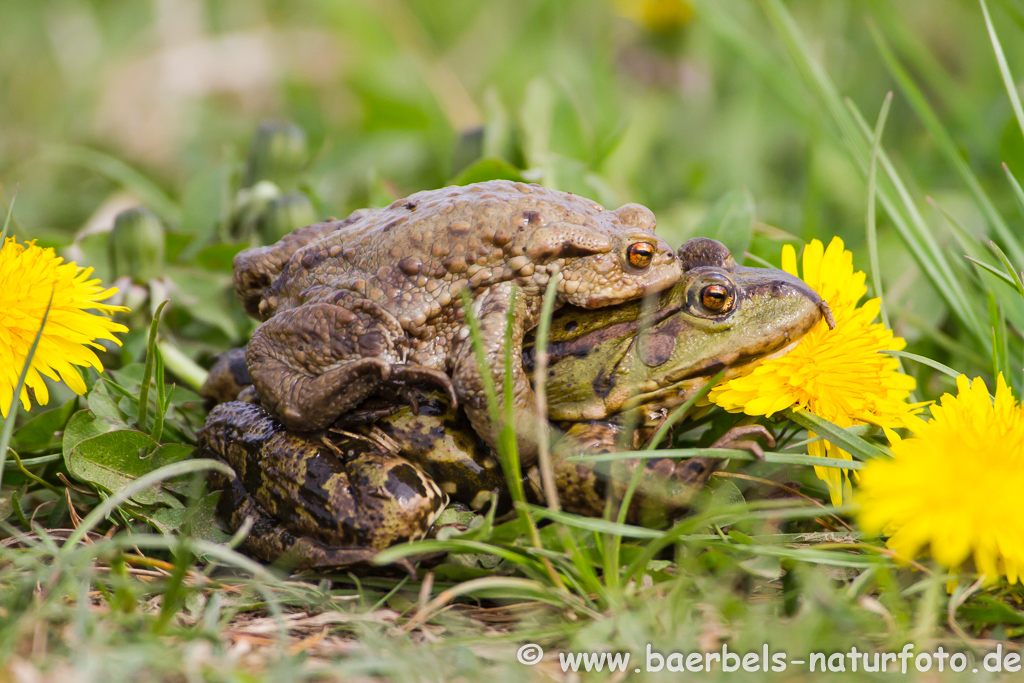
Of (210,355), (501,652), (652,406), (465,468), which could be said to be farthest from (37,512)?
(652,406)

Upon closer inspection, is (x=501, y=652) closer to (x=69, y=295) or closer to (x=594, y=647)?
(x=594, y=647)

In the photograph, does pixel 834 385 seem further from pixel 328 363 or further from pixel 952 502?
pixel 328 363

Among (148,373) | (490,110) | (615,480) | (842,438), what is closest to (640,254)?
(615,480)

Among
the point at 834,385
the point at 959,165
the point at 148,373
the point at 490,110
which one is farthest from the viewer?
the point at 490,110

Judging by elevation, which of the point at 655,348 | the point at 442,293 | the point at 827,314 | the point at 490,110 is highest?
the point at 490,110

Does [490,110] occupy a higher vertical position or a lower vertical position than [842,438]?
higher

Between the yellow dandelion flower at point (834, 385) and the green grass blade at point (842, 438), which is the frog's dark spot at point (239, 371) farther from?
the green grass blade at point (842, 438)
